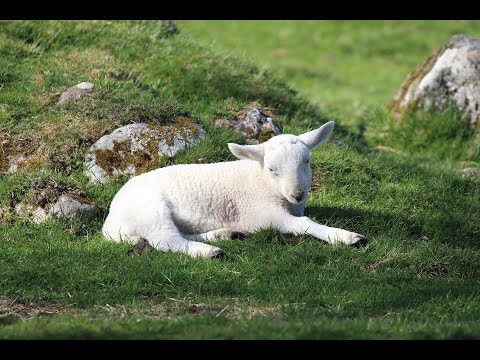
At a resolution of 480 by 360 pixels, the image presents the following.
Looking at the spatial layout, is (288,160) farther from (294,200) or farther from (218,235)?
(218,235)

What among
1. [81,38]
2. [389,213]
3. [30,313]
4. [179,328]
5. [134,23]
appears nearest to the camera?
[179,328]

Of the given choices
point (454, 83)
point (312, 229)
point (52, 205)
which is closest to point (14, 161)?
point (52, 205)

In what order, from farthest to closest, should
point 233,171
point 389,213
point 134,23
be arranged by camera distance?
point 134,23, point 389,213, point 233,171

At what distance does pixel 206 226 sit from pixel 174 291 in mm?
1392

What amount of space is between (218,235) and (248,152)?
2.73 feet

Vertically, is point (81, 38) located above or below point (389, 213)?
above

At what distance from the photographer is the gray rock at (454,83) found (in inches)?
522

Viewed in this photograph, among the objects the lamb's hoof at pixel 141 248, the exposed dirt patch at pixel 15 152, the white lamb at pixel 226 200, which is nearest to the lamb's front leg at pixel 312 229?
the white lamb at pixel 226 200

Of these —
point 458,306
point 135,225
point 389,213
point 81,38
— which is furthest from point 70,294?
point 81,38

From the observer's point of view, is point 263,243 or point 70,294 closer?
point 70,294

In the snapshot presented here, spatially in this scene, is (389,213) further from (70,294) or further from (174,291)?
(70,294)

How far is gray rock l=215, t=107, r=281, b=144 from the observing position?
10461 millimetres

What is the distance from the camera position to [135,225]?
832 cm

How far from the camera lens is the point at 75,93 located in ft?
34.6
